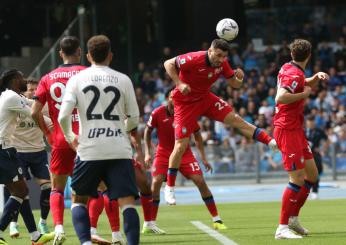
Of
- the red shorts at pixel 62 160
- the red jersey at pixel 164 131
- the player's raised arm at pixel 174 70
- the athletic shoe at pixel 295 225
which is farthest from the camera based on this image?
the red jersey at pixel 164 131

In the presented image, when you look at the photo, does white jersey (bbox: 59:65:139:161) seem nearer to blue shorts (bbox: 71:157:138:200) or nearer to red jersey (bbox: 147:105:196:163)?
blue shorts (bbox: 71:157:138:200)

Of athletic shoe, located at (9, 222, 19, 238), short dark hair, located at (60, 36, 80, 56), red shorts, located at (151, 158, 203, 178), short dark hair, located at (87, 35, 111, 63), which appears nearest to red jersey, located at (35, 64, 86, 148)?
short dark hair, located at (60, 36, 80, 56)

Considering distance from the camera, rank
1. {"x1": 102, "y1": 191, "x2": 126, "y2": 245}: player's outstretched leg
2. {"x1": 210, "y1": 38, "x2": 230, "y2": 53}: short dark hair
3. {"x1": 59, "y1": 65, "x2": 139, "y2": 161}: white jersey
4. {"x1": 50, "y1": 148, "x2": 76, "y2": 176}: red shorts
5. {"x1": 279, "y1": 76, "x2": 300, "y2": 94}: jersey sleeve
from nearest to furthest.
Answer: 1. {"x1": 59, "y1": 65, "x2": 139, "y2": 161}: white jersey
2. {"x1": 102, "y1": 191, "x2": 126, "y2": 245}: player's outstretched leg
3. {"x1": 50, "y1": 148, "x2": 76, "y2": 176}: red shorts
4. {"x1": 279, "y1": 76, "x2": 300, "y2": 94}: jersey sleeve
5. {"x1": 210, "y1": 38, "x2": 230, "y2": 53}: short dark hair

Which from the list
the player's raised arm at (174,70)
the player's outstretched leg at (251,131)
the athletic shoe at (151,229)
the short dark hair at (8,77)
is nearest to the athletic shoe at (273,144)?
the player's outstretched leg at (251,131)

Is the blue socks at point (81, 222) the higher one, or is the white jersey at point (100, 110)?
the white jersey at point (100, 110)

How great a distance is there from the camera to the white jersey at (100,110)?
925 centimetres

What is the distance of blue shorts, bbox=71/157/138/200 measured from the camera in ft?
30.5

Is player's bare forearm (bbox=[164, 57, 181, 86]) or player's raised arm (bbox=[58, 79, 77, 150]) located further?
player's bare forearm (bbox=[164, 57, 181, 86])

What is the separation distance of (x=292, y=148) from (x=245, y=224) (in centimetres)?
345

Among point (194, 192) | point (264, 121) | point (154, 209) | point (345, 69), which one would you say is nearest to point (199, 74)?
point (154, 209)

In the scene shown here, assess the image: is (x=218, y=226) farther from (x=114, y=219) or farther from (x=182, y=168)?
(x=114, y=219)

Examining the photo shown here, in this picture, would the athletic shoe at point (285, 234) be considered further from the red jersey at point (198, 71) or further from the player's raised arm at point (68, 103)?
the player's raised arm at point (68, 103)

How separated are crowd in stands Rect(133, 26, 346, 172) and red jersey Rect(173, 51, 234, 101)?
582 inches

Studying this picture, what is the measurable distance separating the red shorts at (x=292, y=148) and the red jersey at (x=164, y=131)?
10.5 feet
